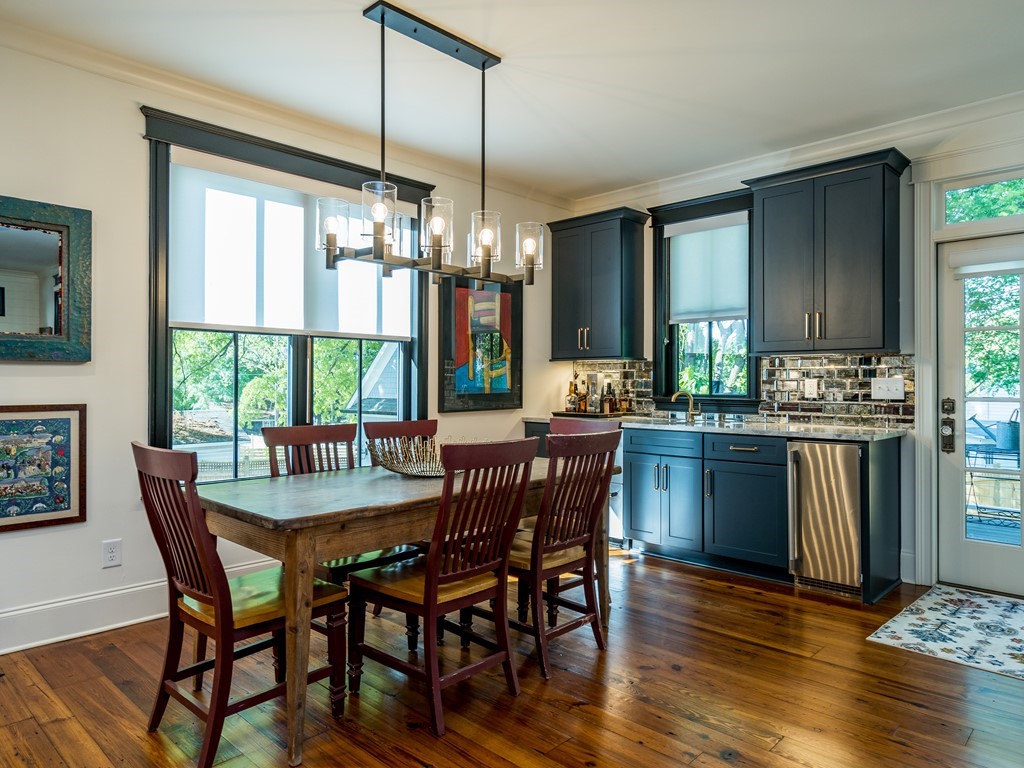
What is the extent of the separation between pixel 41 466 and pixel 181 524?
149 cm

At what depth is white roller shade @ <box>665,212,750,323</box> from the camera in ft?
15.8

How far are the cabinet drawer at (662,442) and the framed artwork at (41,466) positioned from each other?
3.29m

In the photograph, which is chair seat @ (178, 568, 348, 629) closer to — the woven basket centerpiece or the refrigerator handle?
the woven basket centerpiece

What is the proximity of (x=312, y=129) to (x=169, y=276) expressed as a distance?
1277 millimetres

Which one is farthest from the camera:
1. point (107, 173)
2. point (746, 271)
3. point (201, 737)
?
point (746, 271)

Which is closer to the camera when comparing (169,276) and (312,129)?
(169,276)

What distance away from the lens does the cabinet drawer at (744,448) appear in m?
3.98

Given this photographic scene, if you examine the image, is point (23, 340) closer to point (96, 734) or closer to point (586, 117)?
point (96, 734)

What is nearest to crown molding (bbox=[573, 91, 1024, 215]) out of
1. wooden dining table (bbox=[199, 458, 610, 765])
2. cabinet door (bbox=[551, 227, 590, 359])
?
cabinet door (bbox=[551, 227, 590, 359])

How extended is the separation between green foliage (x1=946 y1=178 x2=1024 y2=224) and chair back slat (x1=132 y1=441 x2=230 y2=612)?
4311mm

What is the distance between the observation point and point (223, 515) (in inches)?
92.4

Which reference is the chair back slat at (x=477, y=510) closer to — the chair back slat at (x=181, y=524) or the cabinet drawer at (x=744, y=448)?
the chair back slat at (x=181, y=524)

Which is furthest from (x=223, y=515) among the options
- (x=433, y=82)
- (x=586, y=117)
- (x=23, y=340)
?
(x=586, y=117)

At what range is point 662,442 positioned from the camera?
178 inches
